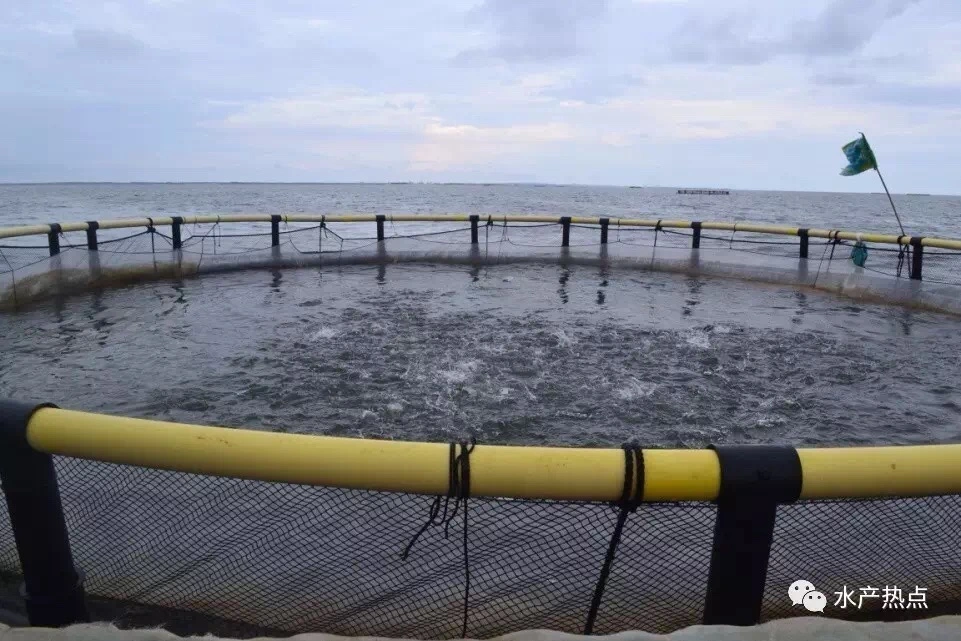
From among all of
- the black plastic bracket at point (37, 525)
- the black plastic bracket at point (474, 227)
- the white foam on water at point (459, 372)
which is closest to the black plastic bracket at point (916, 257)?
the black plastic bracket at point (474, 227)

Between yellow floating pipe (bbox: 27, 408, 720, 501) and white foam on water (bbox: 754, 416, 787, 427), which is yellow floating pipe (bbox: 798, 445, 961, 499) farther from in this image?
white foam on water (bbox: 754, 416, 787, 427)

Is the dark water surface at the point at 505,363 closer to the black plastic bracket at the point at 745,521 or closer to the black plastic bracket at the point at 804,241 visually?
the black plastic bracket at the point at 804,241

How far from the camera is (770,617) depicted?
8.20ft

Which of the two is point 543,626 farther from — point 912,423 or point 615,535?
point 912,423

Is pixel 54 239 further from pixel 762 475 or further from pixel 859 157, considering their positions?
pixel 859 157

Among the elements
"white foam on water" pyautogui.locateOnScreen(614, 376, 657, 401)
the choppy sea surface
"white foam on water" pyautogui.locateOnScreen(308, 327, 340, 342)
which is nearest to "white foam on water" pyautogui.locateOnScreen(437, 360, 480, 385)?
the choppy sea surface

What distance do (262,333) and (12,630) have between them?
20.4ft

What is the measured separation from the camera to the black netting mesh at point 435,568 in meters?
2.48

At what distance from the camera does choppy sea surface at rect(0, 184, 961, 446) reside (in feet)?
17.5

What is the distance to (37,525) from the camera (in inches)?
84.0

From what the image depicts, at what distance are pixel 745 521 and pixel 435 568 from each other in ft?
4.85

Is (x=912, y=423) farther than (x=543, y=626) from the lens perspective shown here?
Yes

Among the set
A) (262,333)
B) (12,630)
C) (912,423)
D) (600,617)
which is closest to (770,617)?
(600,617)

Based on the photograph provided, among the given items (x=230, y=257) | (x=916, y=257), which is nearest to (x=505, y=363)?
(x=916, y=257)
